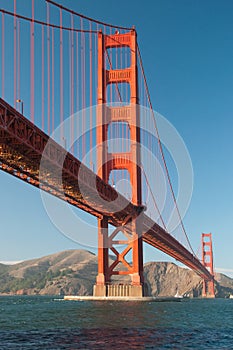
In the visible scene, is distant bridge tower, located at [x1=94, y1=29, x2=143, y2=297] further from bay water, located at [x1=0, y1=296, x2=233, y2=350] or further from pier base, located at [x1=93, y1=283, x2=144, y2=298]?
bay water, located at [x1=0, y1=296, x2=233, y2=350]

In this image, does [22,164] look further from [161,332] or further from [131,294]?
[131,294]

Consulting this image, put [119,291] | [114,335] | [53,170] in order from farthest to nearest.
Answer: [119,291]
[53,170]
[114,335]

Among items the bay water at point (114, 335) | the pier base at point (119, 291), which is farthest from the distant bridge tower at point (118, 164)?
the bay water at point (114, 335)

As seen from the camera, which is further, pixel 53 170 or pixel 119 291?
pixel 119 291

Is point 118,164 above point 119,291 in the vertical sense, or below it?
above

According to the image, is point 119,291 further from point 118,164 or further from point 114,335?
point 114,335

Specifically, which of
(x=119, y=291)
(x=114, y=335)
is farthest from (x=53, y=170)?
(x=119, y=291)

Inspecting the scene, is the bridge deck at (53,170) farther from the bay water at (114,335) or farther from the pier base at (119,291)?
the bay water at (114,335)

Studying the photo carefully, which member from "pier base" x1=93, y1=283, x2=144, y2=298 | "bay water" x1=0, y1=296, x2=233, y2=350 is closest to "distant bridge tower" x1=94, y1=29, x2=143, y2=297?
"pier base" x1=93, y1=283, x2=144, y2=298
